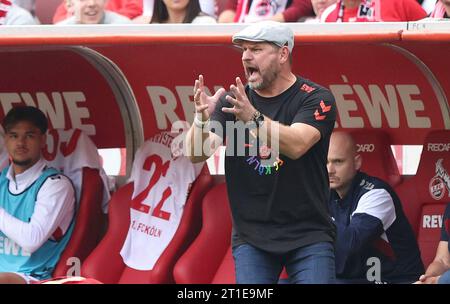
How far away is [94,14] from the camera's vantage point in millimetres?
8391

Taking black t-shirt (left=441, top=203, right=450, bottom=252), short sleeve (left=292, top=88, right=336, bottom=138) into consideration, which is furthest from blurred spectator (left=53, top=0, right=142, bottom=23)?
short sleeve (left=292, top=88, right=336, bottom=138)

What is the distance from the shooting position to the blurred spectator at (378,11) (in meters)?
7.63

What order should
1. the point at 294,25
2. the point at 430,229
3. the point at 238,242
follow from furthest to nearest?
the point at 430,229, the point at 294,25, the point at 238,242

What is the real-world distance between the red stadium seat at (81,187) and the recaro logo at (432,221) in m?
1.95

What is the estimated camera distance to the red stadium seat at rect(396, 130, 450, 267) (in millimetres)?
7473

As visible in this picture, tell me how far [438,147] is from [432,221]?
408 millimetres

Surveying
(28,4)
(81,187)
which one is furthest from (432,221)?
(28,4)

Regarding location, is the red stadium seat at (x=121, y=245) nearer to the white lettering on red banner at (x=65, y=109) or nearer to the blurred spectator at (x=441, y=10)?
the white lettering on red banner at (x=65, y=109)

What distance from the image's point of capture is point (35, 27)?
698 centimetres
